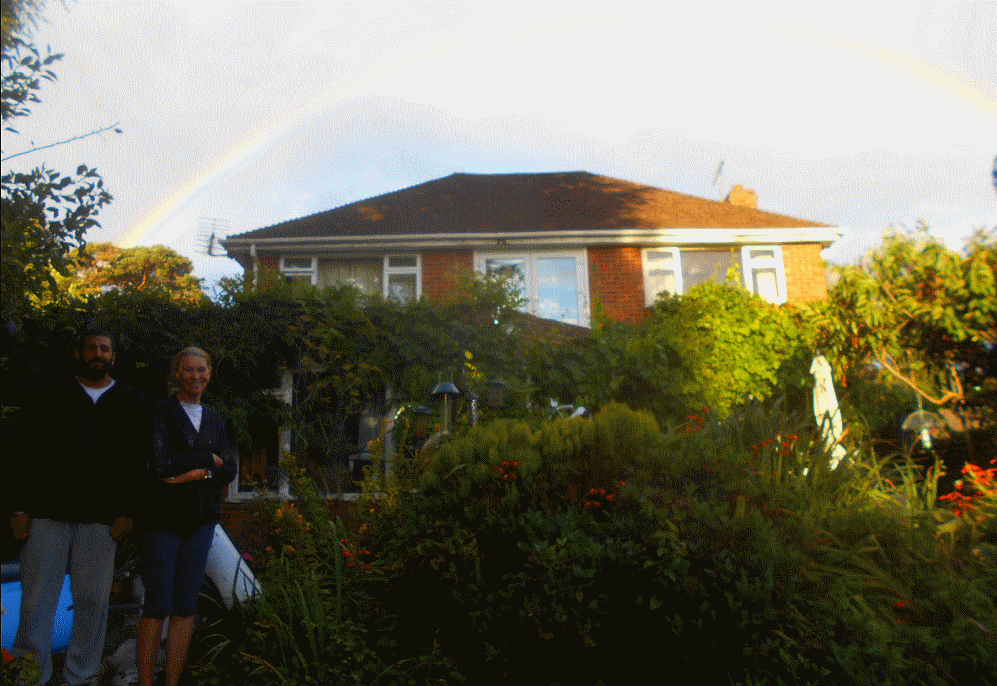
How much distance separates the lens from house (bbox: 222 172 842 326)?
13.4m

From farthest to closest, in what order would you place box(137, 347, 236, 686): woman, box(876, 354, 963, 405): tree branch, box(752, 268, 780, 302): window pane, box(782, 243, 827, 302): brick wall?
box(752, 268, 780, 302): window pane, box(782, 243, 827, 302): brick wall, box(876, 354, 963, 405): tree branch, box(137, 347, 236, 686): woman

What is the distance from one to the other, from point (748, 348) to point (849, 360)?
2.89 m

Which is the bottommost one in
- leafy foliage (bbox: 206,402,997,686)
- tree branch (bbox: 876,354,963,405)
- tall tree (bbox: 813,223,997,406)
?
leafy foliage (bbox: 206,402,997,686)

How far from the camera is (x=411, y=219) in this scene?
574 inches

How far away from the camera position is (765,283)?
1386cm

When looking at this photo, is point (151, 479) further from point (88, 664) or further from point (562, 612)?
point (562, 612)

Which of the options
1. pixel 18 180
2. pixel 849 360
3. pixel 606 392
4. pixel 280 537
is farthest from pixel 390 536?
pixel 849 360

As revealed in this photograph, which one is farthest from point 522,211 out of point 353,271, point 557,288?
point 353,271

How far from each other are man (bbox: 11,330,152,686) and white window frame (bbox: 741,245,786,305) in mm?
12171

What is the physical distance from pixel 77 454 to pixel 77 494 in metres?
0.22

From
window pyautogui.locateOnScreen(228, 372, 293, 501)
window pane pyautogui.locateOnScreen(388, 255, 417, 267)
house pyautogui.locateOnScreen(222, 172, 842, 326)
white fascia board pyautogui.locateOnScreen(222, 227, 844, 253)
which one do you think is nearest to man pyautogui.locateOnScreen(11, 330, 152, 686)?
window pyautogui.locateOnScreen(228, 372, 293, 501)

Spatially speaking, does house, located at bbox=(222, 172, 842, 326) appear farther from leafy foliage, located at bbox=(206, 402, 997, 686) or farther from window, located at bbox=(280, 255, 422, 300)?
leafy foliage, located at bbox=(206, 402, 997, 686)

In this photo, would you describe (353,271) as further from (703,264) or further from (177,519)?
(177,519)

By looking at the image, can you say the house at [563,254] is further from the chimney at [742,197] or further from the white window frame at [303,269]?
the chimney at [742,197]
